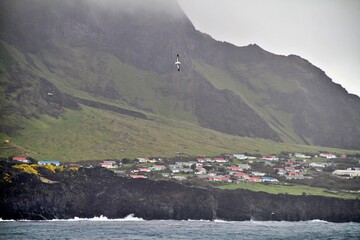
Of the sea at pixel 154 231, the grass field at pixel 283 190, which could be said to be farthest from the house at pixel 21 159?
the grass field at pixel 283 190

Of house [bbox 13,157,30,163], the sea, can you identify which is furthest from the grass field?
house [bbox 13,157,30,163]

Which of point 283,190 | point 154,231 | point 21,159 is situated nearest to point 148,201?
point 154,231

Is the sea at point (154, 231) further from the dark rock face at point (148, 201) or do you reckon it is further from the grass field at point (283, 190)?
the grass field at point (283, 190)

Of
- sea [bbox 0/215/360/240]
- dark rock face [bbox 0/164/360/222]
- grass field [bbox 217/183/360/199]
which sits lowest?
sea [bbox 0/215/360/240]

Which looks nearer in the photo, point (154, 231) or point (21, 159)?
point (154, 231)

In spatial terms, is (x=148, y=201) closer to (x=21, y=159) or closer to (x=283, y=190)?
(x=283, y=190)

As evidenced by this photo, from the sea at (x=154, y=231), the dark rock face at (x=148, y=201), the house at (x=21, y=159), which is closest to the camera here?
the sea at (x=154, y=231)

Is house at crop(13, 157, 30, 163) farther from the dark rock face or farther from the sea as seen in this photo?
the sea

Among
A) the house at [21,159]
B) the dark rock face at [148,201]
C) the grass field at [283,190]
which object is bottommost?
the dark rock face at [148,201]

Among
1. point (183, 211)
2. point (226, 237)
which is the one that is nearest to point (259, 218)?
point (183, 211)

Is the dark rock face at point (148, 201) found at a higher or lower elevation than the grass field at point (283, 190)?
lower
